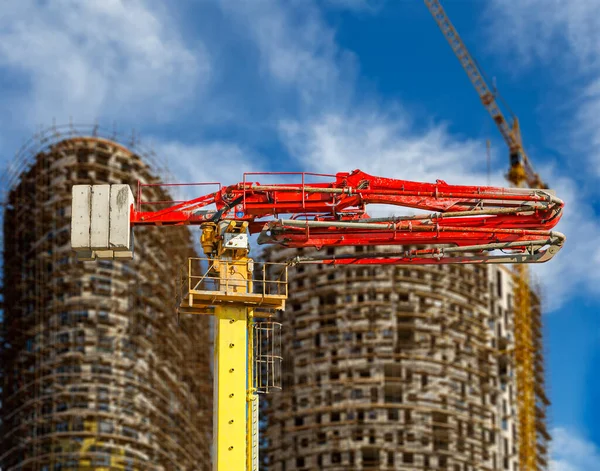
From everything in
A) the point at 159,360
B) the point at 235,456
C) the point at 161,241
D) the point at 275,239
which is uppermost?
the point at 161,241

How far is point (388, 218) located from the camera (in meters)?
52.7

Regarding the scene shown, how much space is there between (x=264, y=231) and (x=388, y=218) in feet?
16.4

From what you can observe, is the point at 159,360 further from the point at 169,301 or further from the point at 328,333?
the point at 328,333

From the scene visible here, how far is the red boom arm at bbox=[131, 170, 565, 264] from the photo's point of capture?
173ft

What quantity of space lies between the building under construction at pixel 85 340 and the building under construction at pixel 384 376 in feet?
37.2

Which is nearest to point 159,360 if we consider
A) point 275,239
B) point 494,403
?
point 494,403

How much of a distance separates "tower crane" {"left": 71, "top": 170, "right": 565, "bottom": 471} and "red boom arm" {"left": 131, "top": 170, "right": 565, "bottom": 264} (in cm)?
4

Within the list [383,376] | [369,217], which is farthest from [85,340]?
[369,217]

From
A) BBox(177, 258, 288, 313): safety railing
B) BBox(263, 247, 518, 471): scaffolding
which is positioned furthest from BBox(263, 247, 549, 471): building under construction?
BBox(177, 258, 288, 313): safety railing

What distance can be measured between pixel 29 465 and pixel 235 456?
59.2 metres

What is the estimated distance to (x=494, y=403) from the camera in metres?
132

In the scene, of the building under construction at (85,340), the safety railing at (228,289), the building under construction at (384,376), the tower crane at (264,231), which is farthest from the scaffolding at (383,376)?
the safety railing at (228,289)

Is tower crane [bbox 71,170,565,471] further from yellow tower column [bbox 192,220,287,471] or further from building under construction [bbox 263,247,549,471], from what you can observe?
building under construction [bbox 263,247,549,471]

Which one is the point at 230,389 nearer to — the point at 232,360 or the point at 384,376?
the point at 232,360
